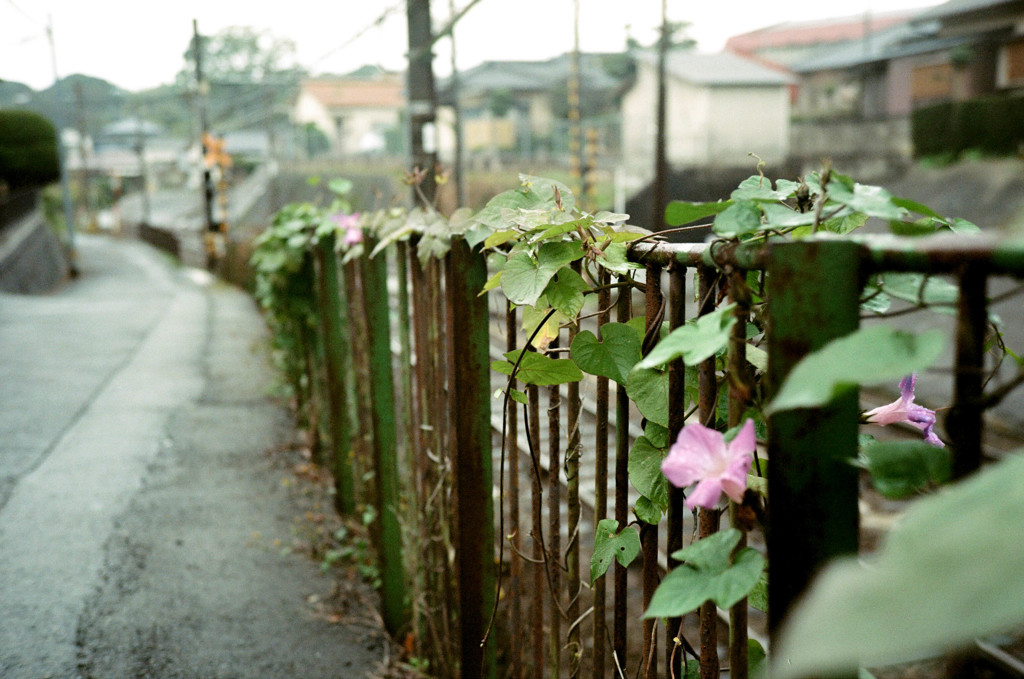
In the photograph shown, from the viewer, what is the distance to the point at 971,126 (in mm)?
19969

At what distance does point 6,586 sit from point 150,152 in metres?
79.6

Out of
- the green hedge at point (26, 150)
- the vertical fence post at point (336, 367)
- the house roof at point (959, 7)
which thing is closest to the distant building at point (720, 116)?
the house roof at point (959, 7)

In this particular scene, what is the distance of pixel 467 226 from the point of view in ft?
7.16

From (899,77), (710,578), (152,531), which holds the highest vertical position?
(899,77)

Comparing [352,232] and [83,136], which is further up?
[83,136]

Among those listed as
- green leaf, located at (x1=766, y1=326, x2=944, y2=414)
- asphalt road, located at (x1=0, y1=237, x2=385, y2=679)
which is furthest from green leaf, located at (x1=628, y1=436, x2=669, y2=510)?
asphalt road, located at (x1=0, y1=237, x2=385, y2=679)

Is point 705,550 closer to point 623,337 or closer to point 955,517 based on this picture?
point 623,337

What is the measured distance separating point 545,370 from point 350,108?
54.7 metres

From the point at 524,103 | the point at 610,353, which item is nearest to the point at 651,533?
the point at 610,353

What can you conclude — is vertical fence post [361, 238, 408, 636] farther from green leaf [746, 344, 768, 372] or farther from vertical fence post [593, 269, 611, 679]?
green leaf [746, 344, 768, 372]

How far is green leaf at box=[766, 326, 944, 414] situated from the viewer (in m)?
0.74

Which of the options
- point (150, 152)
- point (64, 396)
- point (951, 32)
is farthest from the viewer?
point (150, 152)

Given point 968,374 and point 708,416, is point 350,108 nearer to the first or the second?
point 708,416

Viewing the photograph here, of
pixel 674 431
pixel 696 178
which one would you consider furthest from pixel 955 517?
pixel 696 178
